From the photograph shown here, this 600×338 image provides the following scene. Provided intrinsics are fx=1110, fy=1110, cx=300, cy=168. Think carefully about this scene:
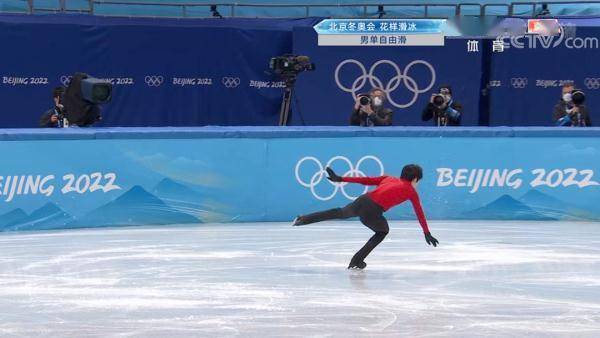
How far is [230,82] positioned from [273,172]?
22.6ft

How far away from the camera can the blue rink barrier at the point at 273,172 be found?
1389 cm

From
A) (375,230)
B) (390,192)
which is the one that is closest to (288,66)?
(390,192)

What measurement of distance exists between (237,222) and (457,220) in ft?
9.76

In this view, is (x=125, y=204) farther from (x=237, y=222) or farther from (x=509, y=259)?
(x=509, y=259)

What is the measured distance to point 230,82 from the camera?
843 inches

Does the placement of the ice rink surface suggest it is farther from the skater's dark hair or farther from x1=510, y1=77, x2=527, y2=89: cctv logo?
x1=510, y1=77, x2=527, y2=89: cctv logo

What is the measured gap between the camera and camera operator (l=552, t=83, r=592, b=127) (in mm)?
16203

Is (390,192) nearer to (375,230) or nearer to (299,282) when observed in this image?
(375,230)

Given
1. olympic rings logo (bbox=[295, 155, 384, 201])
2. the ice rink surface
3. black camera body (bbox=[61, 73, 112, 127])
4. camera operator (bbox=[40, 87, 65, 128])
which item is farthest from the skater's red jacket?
camera operator (bbox=[40, 87, 65, 128])

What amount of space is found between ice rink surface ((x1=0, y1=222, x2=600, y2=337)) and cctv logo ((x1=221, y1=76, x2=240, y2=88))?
288 inches

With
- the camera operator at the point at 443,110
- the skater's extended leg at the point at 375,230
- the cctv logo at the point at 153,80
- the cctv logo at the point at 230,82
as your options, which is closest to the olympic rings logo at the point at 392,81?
the cctv logo at the point at 230,82

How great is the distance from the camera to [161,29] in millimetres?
20984

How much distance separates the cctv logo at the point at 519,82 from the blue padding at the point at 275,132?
634cm

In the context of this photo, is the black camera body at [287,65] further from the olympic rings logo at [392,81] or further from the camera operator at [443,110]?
the olympic rings logo at [392,81]
